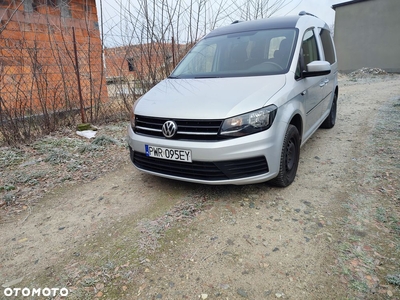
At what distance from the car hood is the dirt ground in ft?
2.91

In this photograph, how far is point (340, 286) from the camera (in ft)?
5.52

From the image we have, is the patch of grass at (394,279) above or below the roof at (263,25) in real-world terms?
below

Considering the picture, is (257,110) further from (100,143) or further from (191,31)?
(191,31)

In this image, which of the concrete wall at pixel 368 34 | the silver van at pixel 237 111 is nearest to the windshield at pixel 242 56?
the silver van at pixel 237 111

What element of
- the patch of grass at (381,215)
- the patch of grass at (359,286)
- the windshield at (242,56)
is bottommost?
the patch of grass at (359,286)

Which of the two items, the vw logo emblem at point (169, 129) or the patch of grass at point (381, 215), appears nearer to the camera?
the patch of grass at point (381, 215)

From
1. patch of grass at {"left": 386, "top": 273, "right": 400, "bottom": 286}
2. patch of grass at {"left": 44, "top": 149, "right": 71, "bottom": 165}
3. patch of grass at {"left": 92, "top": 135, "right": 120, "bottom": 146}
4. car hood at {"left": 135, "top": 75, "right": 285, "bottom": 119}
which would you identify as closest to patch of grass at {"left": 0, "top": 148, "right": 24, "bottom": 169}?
patch of grass at {"left": 44, "top": 149, "right": 71, "bottom": 165}

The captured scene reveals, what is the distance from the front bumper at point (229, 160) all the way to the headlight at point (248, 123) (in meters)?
0.05

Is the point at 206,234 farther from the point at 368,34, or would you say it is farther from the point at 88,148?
the point at 368,34

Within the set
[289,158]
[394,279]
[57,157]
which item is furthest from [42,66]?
[394,279]

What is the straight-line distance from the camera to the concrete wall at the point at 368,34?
1653cm

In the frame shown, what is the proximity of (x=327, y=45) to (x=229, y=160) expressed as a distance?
10.9ft

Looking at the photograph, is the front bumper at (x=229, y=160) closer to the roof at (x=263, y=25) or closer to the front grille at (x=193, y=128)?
the front grille at (x=193, y=128)

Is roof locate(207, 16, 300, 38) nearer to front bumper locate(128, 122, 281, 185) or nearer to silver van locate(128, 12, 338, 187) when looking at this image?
silver van locate(128, 12, 338, 187)
